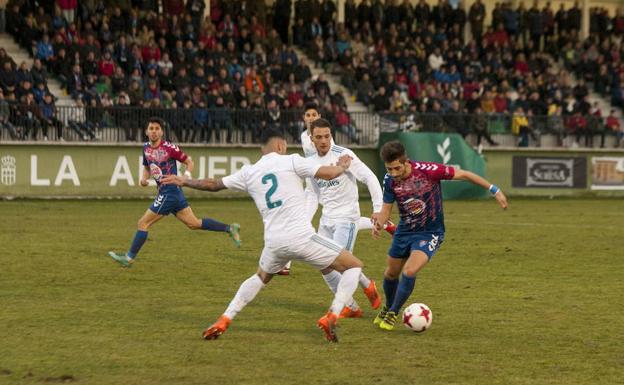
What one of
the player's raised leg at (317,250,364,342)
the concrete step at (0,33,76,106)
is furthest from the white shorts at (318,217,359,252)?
the concrete step at (0,33,76,106)

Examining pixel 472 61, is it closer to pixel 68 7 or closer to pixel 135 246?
pixel 68 7

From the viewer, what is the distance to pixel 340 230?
35.4ft

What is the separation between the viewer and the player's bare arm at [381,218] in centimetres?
978

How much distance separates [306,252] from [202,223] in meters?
6.91

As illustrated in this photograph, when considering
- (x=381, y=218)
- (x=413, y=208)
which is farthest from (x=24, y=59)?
(x=413, y=208)

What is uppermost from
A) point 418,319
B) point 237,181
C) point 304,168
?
point 304,168

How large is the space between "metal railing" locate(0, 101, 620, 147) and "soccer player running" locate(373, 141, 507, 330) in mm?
16300

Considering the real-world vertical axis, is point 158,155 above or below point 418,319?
above

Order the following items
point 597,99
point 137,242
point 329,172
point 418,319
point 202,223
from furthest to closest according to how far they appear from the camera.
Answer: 1. point 597,99
2. point 202,223
3. point 137,242
4. point 418,319
5. point 329,172

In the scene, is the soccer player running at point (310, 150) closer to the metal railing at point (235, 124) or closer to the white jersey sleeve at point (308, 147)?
the white jersey sleeve at point (308, 147)

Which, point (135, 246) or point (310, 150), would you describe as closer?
point (310, 150)

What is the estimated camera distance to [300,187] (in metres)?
8.78

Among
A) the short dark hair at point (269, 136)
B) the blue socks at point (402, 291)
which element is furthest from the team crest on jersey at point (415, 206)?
the short dark hair at point (269, 136)

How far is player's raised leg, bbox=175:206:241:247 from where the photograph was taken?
14.9 meters
